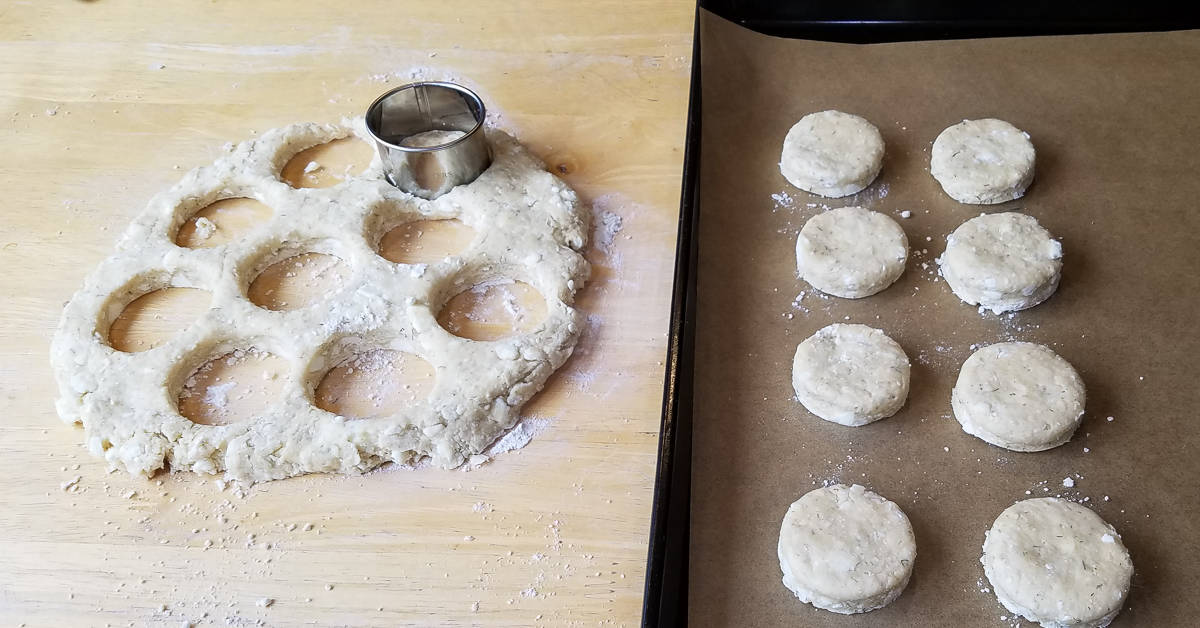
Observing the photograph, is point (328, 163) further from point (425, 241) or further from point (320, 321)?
point (320, 321)

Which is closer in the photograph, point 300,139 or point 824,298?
point 824,298

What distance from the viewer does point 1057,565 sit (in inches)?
45.6

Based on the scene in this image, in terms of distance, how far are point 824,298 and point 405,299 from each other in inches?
27.7

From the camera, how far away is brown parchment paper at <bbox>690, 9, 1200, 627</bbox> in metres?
1.21

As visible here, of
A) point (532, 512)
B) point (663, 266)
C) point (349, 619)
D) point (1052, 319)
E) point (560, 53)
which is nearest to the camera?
point (349, 619)

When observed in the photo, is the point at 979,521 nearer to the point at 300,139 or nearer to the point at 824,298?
the point at 824,298

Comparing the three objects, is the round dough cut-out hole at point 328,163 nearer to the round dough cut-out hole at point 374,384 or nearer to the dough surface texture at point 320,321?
the dough surface texture at point 320,321

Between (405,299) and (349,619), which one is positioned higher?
(405,299)

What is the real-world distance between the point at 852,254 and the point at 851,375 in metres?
0.25

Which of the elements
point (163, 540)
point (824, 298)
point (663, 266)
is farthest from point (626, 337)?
point (163, 540)

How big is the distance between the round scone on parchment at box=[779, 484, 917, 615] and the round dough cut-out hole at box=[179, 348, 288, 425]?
84cm

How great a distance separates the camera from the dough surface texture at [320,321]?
1353mm

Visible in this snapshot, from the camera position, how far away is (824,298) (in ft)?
4.98

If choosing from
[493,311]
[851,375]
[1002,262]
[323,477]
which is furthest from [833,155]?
[323,477]
